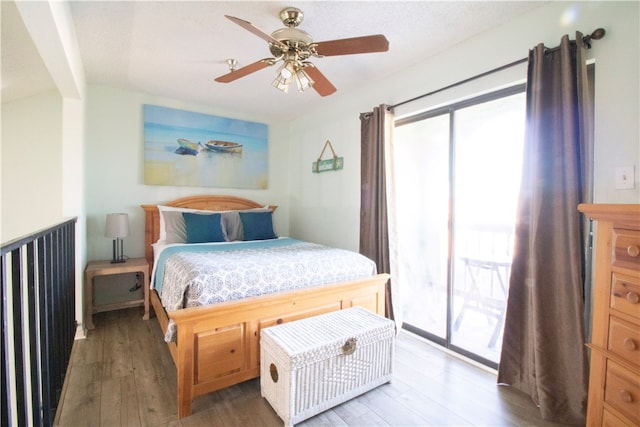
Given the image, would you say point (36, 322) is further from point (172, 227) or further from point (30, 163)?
point (30, 163)

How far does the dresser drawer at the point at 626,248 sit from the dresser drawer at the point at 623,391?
376mm

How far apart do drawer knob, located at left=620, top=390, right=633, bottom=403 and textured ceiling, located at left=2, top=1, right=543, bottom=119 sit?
81.6 inches

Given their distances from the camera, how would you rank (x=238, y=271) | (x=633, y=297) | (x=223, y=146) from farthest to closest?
1. (x=223, y=146)
2. (x=238, y=271)
3. (x=633, y=297)

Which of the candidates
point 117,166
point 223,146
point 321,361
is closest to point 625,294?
point 321,361

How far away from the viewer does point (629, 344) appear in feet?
3.58

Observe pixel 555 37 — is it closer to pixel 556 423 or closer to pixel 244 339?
pixel 556 423

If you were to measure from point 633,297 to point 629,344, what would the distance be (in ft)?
0.56

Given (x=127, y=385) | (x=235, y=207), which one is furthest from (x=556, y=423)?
(x=235, y=207)

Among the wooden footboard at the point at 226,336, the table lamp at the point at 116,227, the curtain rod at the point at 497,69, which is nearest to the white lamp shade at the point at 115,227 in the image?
the table lamp at the point at 116,227

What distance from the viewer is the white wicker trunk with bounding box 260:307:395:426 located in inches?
64.0

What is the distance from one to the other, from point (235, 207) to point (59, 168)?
6.01ft

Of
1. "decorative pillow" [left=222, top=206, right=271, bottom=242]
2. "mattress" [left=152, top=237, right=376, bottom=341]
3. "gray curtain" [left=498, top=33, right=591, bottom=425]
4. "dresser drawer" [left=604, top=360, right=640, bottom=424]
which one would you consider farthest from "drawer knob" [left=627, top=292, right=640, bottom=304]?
"decorative pillow" [left=222, top=206, right=271, bottom=242]

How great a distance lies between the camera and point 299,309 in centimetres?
214

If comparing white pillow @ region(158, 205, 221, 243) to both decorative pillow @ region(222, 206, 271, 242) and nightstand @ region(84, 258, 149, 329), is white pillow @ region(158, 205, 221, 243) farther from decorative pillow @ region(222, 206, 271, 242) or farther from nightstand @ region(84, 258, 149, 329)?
decorative pillow @ region(222, 206, 271, 242)
